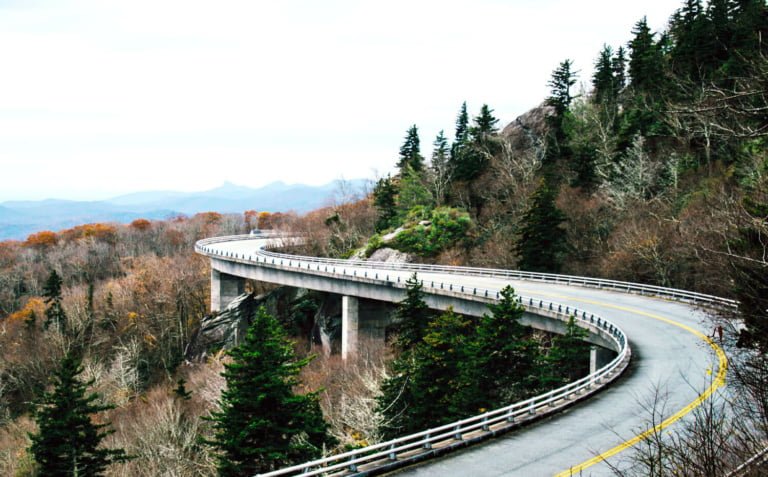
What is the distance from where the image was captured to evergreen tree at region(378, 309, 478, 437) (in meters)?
22.4

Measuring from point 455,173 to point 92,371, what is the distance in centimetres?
4418

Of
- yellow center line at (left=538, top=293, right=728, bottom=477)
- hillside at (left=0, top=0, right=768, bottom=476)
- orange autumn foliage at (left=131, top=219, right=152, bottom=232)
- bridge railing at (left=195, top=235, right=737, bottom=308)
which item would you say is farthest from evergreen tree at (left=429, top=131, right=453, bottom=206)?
orange autumn foliage at (left=131, top=219, right=152, bottom=232)

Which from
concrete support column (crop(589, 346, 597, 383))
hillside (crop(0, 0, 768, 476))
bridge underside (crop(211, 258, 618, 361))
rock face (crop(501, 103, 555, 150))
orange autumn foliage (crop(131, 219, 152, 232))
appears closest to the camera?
concrete support column (crop(589, 346, 597, 383))

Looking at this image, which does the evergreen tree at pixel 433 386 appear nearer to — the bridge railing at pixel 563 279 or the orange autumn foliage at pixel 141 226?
the bridge railing at pixel 563 279

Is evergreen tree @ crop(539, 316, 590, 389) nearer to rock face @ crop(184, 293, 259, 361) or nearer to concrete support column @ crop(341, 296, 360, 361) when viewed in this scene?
concrete support column @ crop(341, 296, 360, 361)

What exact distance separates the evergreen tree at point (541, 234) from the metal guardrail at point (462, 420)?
272cm

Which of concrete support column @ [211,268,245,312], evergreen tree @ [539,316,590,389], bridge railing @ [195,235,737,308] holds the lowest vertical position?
concrete support column @ [211,268,245,312]

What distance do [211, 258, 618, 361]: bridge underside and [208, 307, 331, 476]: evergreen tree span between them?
52.1ft

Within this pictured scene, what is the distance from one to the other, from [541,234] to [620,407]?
102ft

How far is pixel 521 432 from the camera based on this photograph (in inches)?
665

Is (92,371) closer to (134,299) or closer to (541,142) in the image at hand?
(134,299)

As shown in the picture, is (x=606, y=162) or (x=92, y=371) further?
(x=606, y=162)

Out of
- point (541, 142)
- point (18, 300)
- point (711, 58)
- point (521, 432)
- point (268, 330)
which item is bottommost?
point (18, 300)

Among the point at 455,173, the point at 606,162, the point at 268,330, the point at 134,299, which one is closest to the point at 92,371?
the point at 134,299
